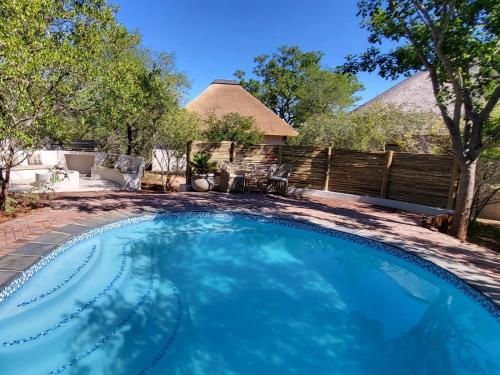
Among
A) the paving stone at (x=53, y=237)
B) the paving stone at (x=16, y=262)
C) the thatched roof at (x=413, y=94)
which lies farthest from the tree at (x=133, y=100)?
the thatched roof at (x=413, y=94)

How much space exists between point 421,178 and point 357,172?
2093mm

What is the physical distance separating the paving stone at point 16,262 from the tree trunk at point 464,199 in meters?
9.30

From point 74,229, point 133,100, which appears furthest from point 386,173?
point 74,229

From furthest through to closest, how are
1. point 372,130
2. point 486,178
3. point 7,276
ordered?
point 372,130
point 486,178
point 7,276

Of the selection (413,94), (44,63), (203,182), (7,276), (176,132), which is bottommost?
(7,276)

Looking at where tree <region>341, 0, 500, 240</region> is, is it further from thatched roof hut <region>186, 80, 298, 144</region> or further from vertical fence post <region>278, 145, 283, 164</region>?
thatched roof hut <region>186, 80, 298, 144</region>

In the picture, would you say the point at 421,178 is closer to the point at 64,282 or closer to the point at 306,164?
the point at 306,164

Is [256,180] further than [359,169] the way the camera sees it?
Yes

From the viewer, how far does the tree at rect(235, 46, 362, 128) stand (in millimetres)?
31078

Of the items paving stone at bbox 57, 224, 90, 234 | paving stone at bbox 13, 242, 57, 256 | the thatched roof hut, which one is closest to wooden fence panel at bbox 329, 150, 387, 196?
paving stone at bbox 57, 224, 90, 234

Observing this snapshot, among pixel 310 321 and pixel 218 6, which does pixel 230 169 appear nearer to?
pixel 310 321

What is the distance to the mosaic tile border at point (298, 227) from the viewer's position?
4517mm

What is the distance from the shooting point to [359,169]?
11328mm

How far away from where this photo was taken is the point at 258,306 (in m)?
5.10
